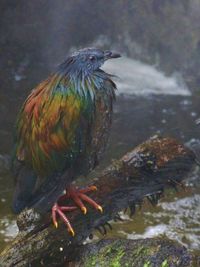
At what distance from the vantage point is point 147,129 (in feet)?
26.7

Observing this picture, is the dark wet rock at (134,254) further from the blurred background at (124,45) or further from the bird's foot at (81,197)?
the blurred background at (124,45)

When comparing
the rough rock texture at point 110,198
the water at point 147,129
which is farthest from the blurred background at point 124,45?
the rough rock texture at point 110,198

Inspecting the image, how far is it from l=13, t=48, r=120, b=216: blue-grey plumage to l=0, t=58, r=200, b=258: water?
5.87 feet

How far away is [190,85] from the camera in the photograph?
9.80m

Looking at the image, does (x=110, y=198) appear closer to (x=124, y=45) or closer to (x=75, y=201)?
(x=75, y=201)

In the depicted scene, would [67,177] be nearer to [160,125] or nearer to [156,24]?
[160,125]

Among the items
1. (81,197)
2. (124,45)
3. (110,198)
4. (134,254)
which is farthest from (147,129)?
(134,254)

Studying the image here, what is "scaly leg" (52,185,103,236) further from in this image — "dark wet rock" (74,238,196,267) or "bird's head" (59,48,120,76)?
"bird's head" (59,48,120,76)

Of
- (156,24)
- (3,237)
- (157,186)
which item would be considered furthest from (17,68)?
(157,186)

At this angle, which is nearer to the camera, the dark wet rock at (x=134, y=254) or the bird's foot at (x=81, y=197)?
the dark wet rock at (x=134, y=254)

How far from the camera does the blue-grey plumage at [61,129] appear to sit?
12.2 ft

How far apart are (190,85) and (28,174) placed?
21.1 feet

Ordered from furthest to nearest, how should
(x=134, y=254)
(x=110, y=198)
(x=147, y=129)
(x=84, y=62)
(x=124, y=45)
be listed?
1. (x=124, y=45)
2. (x=147, y=129)
3. (x=110, y=198)
4. (x=84, y=62)
5. (x=134, y=254)

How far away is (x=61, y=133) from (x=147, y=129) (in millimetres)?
4526
